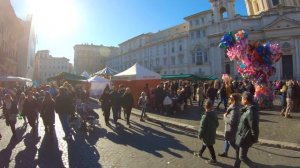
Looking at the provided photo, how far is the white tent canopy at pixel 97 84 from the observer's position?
28.3m

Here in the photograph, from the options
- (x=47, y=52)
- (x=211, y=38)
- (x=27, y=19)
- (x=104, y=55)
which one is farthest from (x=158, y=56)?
(x=47, y=52)

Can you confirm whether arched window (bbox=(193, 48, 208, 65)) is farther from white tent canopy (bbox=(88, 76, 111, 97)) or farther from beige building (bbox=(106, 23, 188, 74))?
white tent canopy (bbox=(88, 76, 111, 97))

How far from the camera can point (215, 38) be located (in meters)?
54.4

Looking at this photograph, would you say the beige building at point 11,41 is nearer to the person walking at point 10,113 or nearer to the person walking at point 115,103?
the person walking at point 115,103

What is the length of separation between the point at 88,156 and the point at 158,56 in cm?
6589

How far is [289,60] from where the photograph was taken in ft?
160

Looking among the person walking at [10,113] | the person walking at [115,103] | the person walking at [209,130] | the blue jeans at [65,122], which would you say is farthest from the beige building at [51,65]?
the person walking at [209,130]

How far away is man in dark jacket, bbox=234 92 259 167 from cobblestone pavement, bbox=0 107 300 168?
3.18 ft

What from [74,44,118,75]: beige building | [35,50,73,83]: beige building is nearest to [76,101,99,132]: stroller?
[74,44,118,75]: beige building

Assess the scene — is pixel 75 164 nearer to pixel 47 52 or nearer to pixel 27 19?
pixel 27 19

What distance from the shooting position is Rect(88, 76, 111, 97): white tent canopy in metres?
28.3

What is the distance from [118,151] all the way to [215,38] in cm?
4870

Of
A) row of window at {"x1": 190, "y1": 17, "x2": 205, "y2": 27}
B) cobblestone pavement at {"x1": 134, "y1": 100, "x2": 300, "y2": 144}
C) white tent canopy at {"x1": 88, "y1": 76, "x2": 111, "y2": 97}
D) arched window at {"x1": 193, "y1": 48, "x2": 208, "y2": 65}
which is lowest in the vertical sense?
cobblestone pavement at {"x1": 134, "y1": 100, "x2": 300, "y2": 144}

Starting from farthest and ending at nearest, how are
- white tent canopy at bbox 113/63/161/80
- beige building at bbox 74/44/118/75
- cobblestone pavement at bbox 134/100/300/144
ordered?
1. beige building at bbox 74/44/118/75
2. white tent canopy at bbox 113/63/161/80
3. cobblestone pavement at bbox 134/100/300/144
